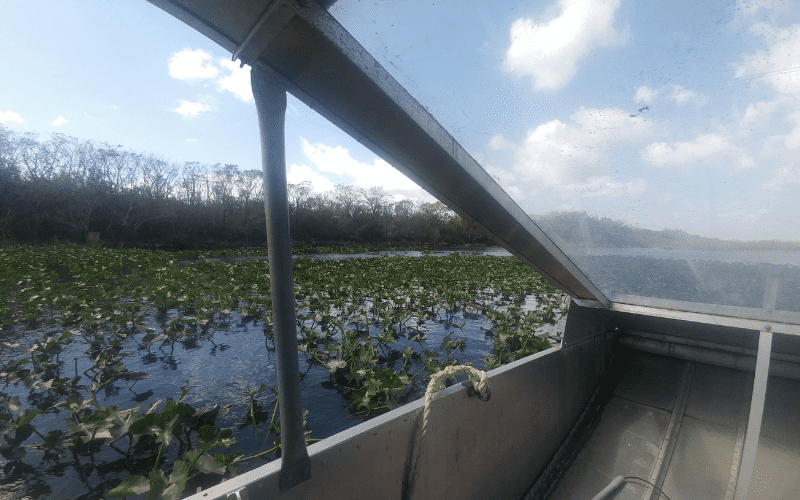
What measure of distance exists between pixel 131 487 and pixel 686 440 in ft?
11.1

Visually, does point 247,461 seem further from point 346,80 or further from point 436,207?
point 436,207

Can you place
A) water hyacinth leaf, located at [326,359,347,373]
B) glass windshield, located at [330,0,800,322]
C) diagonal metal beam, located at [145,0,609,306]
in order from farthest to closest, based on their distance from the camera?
water hyacinth leaf, located at [326,359,347,373] → glass windshield, located at [330,0,800,322] → diagonal metal beam, located at [145,0,609,306]

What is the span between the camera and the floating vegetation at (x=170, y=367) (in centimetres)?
188

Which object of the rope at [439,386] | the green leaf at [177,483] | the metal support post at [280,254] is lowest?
the green leaf at [177,483]

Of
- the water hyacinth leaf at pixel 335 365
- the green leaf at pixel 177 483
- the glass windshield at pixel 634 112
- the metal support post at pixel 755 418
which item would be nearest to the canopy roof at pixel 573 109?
the glass windshield at pixel 634 112

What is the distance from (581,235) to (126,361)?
4.42 metres

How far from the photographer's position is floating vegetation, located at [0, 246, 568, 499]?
1.88 m

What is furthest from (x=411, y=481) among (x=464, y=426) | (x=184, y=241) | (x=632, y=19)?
(x=184, y=241)

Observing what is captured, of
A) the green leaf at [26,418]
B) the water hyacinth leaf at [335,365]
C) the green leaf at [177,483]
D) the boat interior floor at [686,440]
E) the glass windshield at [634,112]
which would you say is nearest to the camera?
the glass windshield at [634,112]

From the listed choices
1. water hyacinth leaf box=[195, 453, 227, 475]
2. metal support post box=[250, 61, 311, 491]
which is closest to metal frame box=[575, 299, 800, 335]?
metal support post box=[250, 61, 311, 491]

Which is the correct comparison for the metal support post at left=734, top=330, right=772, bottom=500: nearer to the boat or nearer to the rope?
the boat

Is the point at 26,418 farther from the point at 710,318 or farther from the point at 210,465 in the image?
the point at 710,318

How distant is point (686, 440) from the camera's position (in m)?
2.49

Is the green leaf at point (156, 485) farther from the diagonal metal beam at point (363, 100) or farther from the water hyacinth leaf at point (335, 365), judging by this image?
the water hyacinth leaf at point (335, 365)
